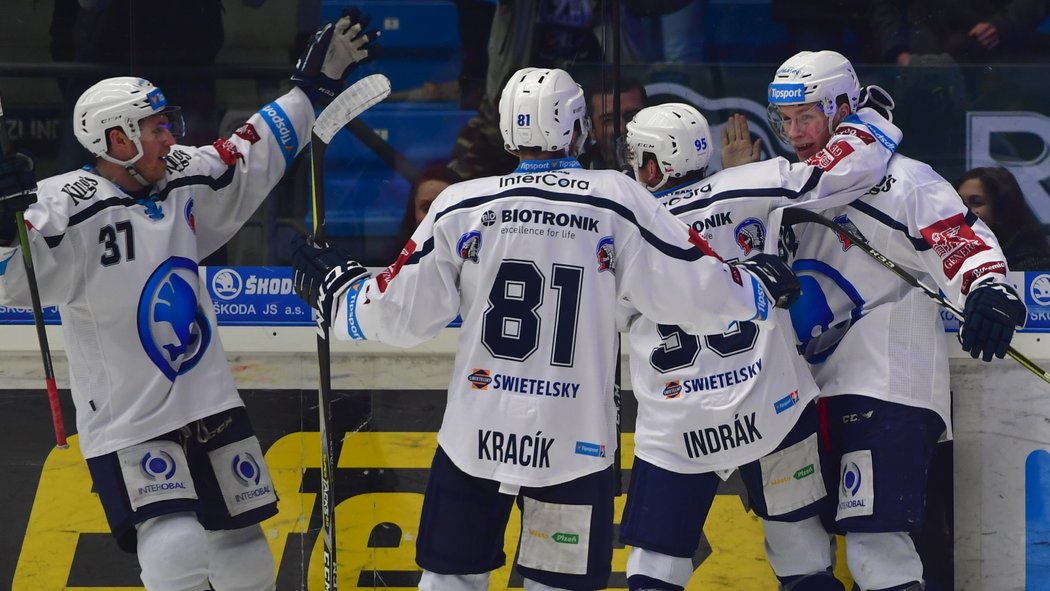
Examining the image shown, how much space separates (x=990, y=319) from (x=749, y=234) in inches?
26.6

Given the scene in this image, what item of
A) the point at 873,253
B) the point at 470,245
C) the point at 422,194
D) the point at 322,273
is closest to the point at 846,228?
the point at 873,253

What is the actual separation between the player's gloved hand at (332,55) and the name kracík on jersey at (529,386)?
4.15 feet

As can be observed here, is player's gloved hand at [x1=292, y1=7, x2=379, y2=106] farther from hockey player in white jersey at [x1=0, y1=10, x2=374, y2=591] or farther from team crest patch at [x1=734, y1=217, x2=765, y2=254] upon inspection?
team crest patch at [x1=734, y1=217, x2=765, y2=254]

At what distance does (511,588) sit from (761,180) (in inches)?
63.5

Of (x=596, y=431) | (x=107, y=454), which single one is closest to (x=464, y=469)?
(x=596, y=431)

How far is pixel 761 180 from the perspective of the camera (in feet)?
13.0

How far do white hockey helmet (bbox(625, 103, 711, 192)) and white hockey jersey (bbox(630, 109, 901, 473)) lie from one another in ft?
0.22

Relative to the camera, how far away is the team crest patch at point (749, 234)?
3.93m

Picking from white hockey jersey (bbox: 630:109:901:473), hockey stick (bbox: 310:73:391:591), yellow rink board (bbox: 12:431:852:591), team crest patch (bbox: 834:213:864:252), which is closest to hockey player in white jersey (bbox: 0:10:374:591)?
hockey stick (bbox: 310:73:391:591)

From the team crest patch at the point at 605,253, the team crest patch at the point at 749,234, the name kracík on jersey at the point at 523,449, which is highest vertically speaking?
the team crest patch at the point at 605,253

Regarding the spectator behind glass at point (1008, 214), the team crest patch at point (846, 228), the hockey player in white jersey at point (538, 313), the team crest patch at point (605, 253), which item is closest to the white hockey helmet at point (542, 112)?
the hockey player in white jersey at point (538, 313)

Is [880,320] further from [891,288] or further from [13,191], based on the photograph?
[13,191]

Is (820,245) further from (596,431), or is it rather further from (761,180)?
(596,431)

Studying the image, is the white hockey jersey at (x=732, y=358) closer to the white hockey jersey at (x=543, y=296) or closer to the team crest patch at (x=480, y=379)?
the white hockey jersey at (x=543, y=296)
